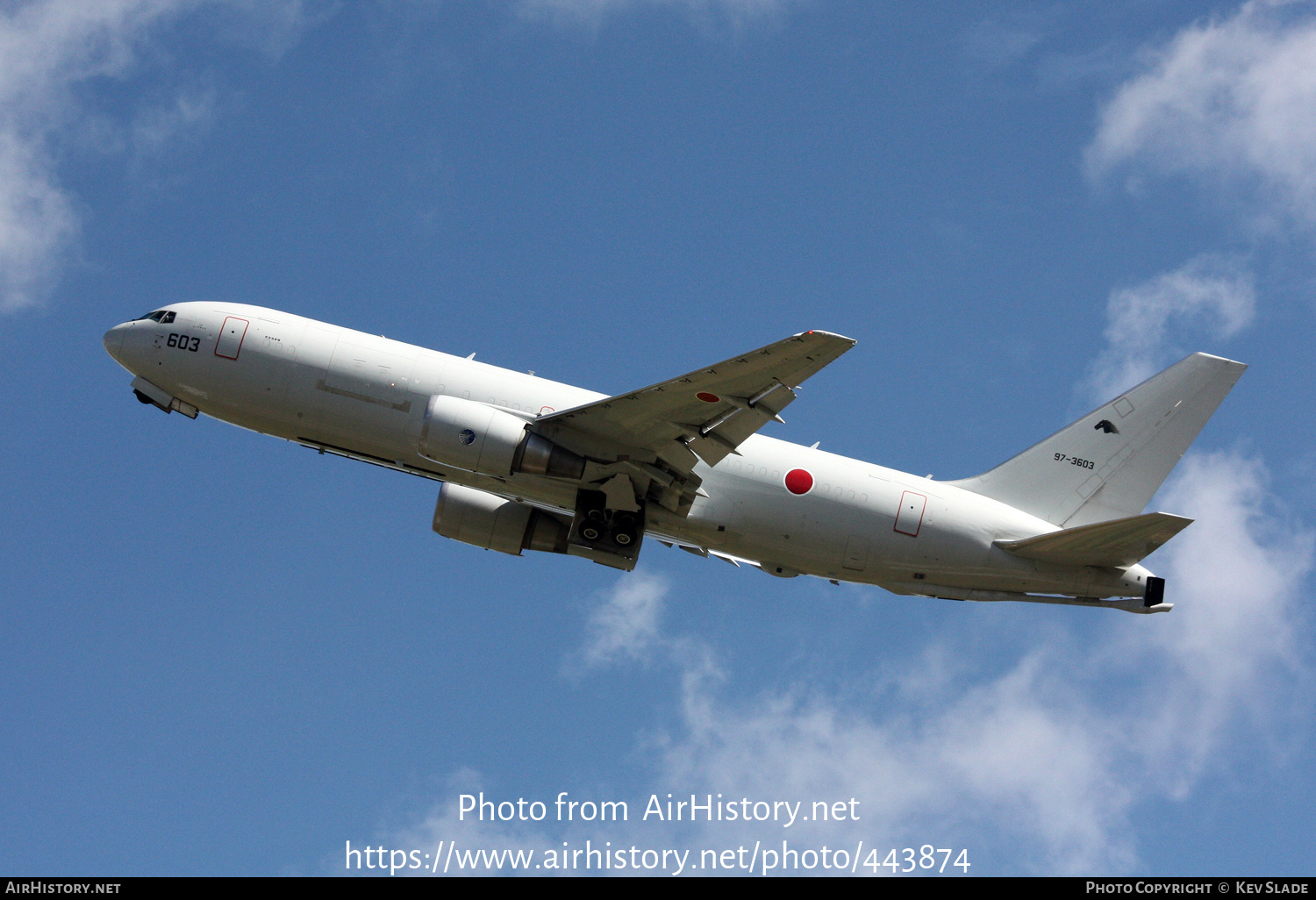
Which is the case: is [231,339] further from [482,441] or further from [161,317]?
[482,441]

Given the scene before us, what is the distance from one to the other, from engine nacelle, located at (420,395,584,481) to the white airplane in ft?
0.13

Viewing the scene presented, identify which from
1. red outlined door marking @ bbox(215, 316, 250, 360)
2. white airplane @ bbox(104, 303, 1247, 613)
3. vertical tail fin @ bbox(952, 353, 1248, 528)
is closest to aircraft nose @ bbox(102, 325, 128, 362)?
white airplane @ bbox(104, 303, 1247, 613)

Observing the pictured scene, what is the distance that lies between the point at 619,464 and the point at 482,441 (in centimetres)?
336

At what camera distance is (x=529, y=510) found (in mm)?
31562

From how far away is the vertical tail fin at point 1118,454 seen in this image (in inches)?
1212

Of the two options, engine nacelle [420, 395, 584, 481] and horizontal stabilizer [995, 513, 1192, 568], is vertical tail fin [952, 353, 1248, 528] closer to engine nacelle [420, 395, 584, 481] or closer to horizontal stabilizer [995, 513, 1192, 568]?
horizontal stabilizer [995, 513, 1192, 568]

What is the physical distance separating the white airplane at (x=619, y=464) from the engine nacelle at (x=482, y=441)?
40 mm

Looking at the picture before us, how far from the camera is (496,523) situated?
31.6 meters

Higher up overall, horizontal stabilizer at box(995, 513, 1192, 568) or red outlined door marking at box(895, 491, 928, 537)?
red outlined door marking at box(895, 491, 928, 537)

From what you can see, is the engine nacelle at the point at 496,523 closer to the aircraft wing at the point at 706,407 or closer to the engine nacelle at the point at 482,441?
the engine nacelle at the point at 482,441

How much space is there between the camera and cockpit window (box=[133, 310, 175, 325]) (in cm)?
2997

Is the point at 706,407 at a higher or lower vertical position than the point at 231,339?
lower

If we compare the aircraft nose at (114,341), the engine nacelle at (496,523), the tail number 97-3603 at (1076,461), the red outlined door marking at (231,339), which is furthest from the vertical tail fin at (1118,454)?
the aircraft nose at (114,341)

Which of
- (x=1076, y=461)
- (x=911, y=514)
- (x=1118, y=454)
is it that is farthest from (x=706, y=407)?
(x=1118, y=454)
